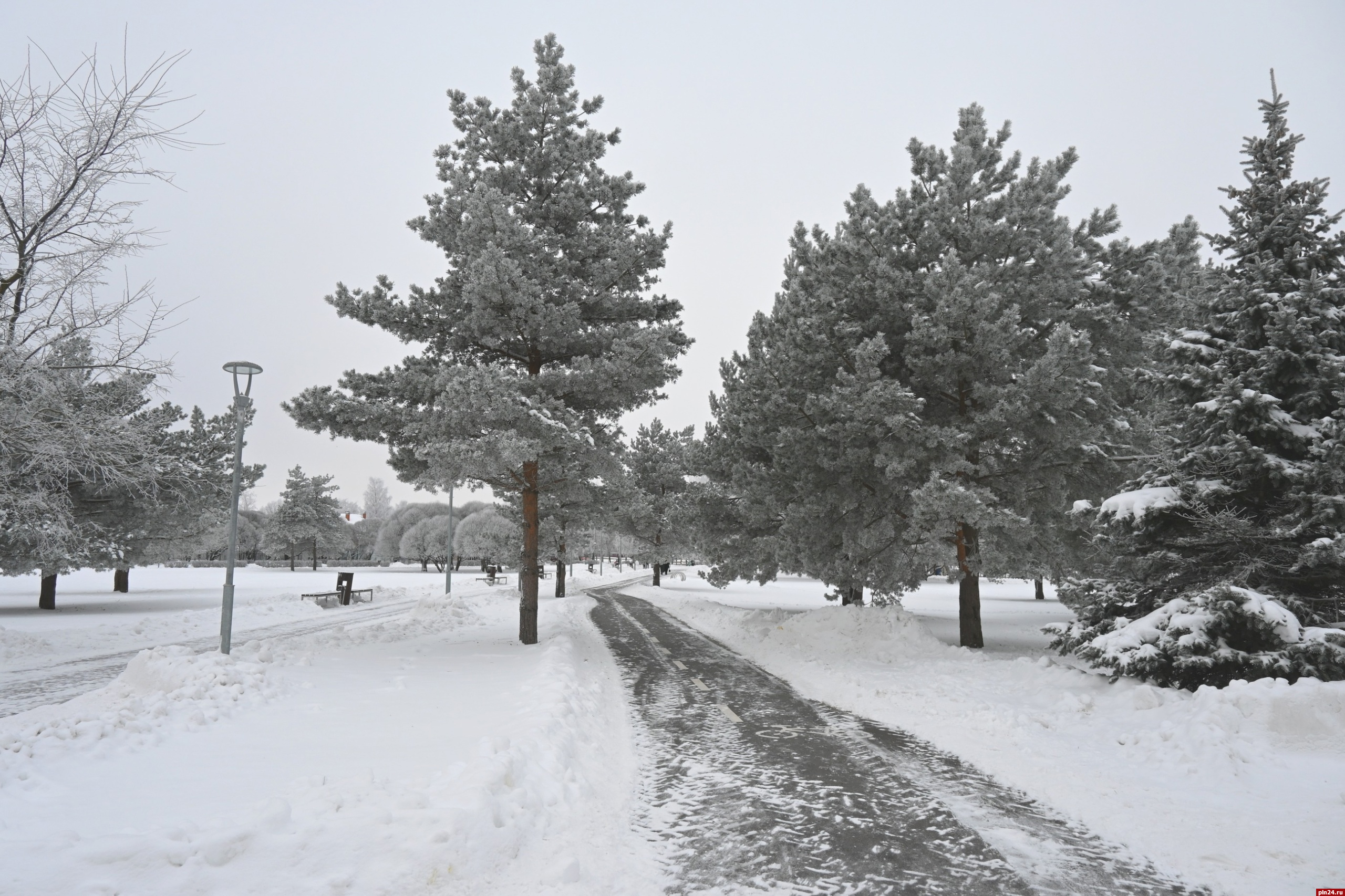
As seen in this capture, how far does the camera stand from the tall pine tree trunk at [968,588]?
1357 cm

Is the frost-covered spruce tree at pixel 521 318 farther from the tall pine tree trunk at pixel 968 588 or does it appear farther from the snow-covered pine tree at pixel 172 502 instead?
the snow-covered pine tree at pixel 172 502

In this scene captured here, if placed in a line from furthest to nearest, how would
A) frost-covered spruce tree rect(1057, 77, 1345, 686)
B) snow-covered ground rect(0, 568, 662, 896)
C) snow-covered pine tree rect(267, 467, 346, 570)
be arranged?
snow-covered pine tree rect(267, 467, 346, 570)
frost-covered spruce tree rect(1057, 77, 1345, 686)
snow-covered ground rect(0, 568, 662, 896)

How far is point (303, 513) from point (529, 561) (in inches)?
2732

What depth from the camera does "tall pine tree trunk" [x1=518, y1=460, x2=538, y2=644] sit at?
14.9 m

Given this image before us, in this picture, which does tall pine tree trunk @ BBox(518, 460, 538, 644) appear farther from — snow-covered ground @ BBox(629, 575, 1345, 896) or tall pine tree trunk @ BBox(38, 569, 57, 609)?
tall pine tree trunk @ BBox(38, 569, 57, 609)

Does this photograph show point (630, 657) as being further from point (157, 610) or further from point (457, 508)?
point (457, 508)

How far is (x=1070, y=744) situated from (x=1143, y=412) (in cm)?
988

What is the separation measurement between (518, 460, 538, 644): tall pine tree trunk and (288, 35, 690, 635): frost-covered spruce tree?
0.12ft

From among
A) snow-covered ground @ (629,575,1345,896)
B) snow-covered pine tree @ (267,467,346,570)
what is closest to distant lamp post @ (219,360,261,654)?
snow-covered ground @ (629,575,1345,896)

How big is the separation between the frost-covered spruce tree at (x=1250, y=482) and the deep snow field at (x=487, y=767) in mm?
822

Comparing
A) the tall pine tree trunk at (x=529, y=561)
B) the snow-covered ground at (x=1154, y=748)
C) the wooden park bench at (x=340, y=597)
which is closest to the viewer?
the snow-covered ground at (x=1154, y=748)

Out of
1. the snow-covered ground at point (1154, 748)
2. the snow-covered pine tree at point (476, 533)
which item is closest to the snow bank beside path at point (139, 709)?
the snow-covered ground at point (1154, 748)

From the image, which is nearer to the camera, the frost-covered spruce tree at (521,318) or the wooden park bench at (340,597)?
the frost-covered spruce tree at (521,318)

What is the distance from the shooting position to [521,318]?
13.8 metres
